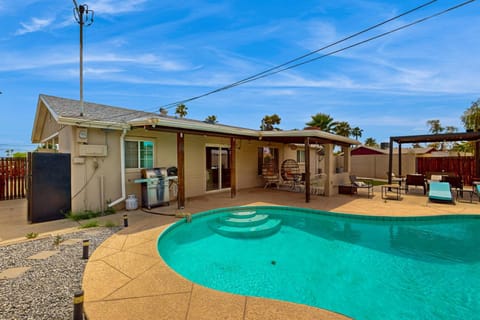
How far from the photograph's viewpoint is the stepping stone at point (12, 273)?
3.27 metres

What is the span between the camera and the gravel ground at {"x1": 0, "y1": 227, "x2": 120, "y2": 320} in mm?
2492

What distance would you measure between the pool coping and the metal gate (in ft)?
11.9

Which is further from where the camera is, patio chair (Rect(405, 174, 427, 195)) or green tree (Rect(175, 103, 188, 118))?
green tree (Rect(175, 103, 188, 118))

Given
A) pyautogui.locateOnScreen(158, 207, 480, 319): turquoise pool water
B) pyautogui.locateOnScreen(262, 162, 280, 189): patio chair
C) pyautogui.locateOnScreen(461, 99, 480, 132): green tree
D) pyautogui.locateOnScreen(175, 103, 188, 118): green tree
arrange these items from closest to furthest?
pyautogui.locateOnScreen(158, 207, 480, 319): turquoise pool water, pyautogui.locateOnScreen(262, 162, 280, 189): patio chair, pyautogui.locateOnScreen(461, 99, 480, 132): green tree, pyautogui.locateOnScreen(175, 103, 188, 118): green tree

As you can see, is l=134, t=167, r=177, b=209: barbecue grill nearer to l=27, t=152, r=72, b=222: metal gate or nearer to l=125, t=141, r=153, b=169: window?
l=125, t=141, r=153, b=169: window

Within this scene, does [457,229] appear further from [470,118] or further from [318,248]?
[470,118]

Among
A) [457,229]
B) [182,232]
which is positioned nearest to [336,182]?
[457,229]

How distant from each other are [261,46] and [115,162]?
6790mm

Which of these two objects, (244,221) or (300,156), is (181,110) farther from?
(244,221)

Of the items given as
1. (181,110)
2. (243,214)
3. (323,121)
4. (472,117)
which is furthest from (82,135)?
(472,117)

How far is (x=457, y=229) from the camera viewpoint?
6359 mm

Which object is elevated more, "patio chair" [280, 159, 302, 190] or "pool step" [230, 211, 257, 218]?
"patio chair" [280, 159, 302, 190]

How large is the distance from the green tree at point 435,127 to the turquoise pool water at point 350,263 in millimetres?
48273

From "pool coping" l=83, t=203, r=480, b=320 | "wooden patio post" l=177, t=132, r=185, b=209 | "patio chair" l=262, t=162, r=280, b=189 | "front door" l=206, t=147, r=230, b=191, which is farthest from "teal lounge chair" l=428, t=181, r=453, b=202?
"wooden patio post" l=177, t=132, r=185, b=209
